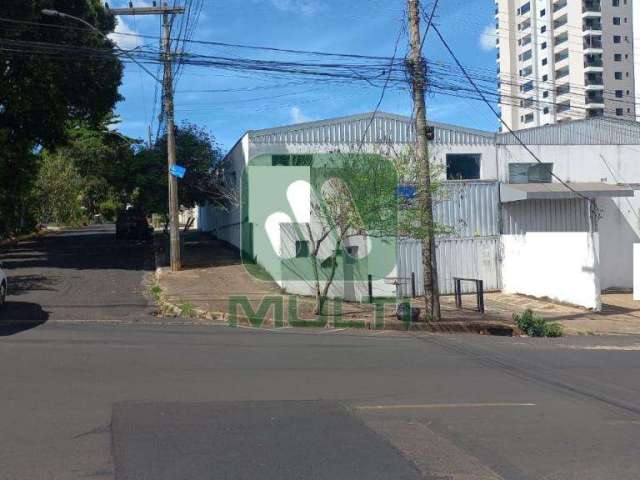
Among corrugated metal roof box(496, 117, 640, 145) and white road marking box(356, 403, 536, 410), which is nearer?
white road marking box(356, 403, 536, 410)

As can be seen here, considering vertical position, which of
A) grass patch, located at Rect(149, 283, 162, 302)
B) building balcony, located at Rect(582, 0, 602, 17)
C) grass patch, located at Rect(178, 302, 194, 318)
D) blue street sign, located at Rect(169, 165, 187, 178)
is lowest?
grass patch, located at Rect(178, 302, 194, 318)

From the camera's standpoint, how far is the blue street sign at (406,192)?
15.7m

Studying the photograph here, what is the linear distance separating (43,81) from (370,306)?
41.9ft

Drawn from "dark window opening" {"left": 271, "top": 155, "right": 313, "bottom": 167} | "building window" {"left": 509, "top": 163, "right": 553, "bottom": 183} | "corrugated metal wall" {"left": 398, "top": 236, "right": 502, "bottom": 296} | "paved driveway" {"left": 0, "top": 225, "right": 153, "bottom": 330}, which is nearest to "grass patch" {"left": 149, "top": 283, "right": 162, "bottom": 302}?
"paved driveway" {"left": 0, "top": 225, "right": 153, "bottom": 330}

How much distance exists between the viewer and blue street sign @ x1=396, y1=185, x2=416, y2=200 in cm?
1572

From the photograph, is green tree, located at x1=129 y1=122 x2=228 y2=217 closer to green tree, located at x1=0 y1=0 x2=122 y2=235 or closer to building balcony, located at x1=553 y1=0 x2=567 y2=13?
green tree, located at x1=0 y1=0 x2=122 y2=235

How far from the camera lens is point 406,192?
52.0 feet

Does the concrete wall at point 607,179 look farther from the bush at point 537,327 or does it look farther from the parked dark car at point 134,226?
the parked dark car at point 134,226

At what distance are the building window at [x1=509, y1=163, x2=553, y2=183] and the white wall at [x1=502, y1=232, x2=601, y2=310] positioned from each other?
2.26 m

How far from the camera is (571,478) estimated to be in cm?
525

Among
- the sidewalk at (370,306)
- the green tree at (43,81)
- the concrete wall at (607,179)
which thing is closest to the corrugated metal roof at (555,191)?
the concrete wall at (607,179)

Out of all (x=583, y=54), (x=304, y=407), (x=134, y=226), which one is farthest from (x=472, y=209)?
(x=583, y=54)

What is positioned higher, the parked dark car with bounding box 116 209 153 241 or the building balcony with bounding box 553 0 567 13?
the building balcony with bounding box 553 0 567 13

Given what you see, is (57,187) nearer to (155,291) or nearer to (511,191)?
(155,291)
